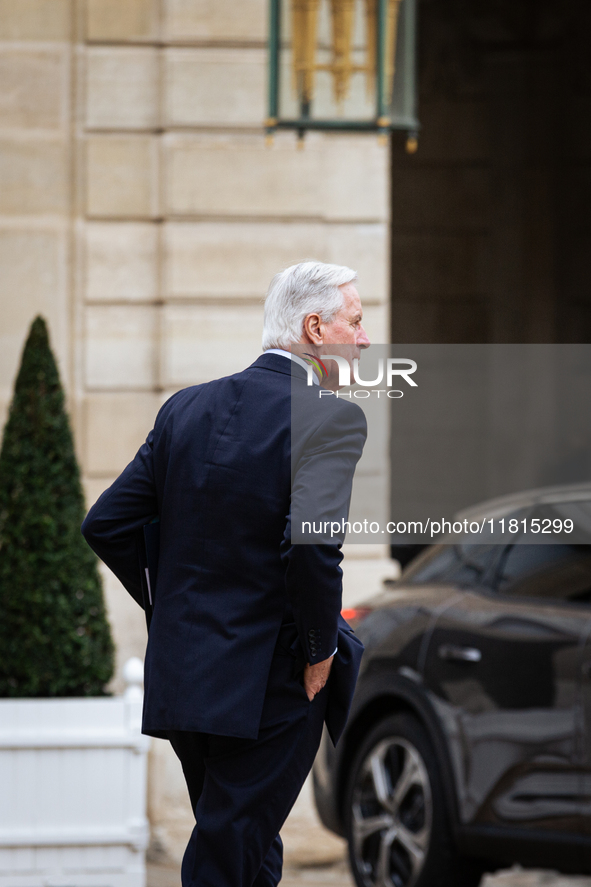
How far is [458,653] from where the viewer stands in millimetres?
4895

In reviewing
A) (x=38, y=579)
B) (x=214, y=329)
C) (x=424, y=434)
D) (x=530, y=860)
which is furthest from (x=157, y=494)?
(x=424, y=434)

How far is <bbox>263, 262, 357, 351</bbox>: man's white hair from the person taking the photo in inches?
118

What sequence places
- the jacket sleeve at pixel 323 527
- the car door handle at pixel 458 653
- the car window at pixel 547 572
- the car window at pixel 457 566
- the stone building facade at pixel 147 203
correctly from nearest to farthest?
the jacket sleeve at pixel 323 527 → the car window at pixel 547 572 → the car door handle at pixel 458 653 → the car window at pixel 457 566 → the stone building facade at pixel 147 203

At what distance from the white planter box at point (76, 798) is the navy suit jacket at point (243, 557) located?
236 cm

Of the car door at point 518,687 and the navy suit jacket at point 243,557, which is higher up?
the navy suit jacket at point 243,557

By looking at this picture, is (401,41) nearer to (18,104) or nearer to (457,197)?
(18,104)

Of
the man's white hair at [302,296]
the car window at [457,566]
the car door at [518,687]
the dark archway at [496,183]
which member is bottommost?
the car door at [518,687]

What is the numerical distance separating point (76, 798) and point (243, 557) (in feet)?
9.16

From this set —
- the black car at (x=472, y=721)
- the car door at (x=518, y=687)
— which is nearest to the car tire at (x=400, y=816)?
the black car at (x=472, y=721)

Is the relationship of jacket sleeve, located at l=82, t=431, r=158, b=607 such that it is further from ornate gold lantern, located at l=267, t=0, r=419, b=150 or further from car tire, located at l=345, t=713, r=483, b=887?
ornate gold lantern, located at l=267, t=0, r=419, b=150

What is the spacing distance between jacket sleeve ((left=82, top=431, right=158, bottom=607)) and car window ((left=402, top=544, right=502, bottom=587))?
7.06 ft

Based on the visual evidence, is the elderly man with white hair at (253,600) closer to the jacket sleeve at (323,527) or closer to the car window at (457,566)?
the jacket sleeve at (323,527)

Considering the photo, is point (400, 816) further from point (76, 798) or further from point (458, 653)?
point (76, 798)

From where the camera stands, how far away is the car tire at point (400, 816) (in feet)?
16.0
